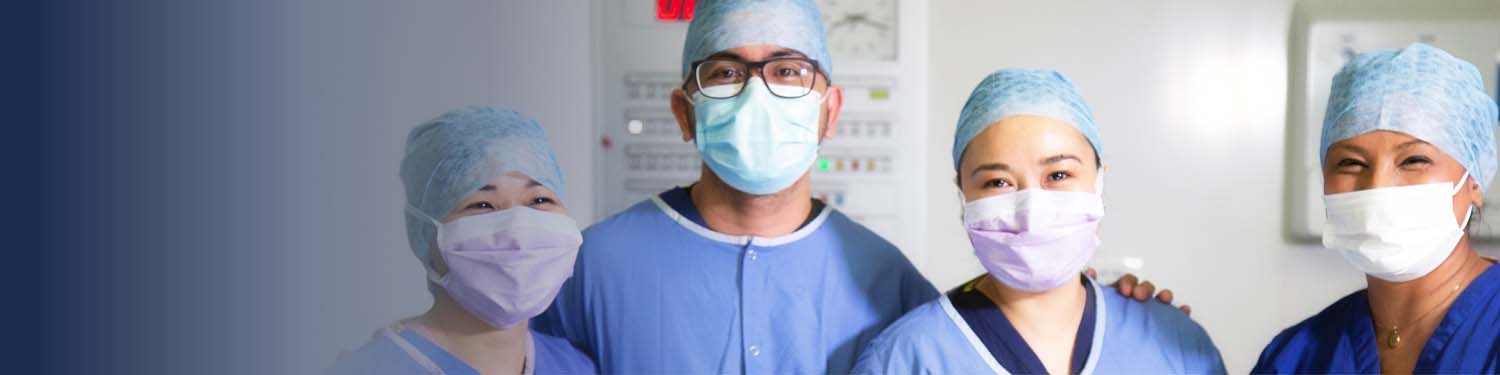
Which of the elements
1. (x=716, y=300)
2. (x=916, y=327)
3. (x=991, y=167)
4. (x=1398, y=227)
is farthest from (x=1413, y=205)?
(x=716, y=300)

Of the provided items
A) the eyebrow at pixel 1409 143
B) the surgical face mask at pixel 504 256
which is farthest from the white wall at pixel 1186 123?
the surgical face mask at pixel 504 256

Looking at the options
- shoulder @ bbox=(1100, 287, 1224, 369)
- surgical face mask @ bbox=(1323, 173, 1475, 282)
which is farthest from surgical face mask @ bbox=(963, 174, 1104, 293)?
surgical face mask @ bbox=(1323, 173, 1475, 282)

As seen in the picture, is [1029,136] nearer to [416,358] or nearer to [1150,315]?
[1150,315]

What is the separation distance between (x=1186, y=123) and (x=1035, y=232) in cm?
92

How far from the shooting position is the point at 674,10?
1.67 metres

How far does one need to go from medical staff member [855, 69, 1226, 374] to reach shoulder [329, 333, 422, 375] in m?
0.54

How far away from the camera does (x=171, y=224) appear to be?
1.23 feet

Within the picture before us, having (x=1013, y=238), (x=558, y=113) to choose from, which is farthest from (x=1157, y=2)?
(x=558, y=113)

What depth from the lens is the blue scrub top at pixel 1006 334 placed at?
108cm

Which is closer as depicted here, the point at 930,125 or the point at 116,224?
the point at 116,224

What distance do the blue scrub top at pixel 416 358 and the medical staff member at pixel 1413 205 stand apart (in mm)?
795

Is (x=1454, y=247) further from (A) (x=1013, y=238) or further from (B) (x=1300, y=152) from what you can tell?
(B) (x=1300, y=152)

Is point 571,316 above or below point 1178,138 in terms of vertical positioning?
below

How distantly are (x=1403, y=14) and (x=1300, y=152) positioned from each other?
0.96ft
